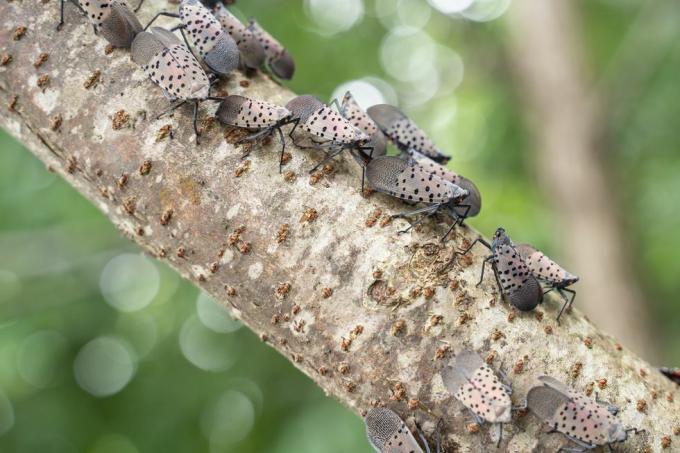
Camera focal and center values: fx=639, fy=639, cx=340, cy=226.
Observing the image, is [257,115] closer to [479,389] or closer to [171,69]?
[171,69]

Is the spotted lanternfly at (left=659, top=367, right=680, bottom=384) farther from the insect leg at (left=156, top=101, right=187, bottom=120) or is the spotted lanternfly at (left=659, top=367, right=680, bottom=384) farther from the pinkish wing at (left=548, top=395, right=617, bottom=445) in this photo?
the insect leg at (left=156, top=101, right=187, bottom=120)

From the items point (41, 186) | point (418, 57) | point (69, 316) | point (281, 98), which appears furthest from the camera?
point (418, 57)

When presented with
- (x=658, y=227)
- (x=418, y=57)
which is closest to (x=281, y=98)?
(x=658, y=227)

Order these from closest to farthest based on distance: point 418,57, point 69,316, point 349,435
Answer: point 349,435 → point 69,316 → point 418,57

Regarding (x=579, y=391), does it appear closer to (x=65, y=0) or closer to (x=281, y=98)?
(x=281, y=98)

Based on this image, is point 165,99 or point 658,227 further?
point 658,227

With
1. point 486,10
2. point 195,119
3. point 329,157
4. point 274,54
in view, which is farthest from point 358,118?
point 486,10

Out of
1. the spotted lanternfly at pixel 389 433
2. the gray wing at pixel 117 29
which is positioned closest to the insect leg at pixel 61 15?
the gray wing at pixel 117 29
